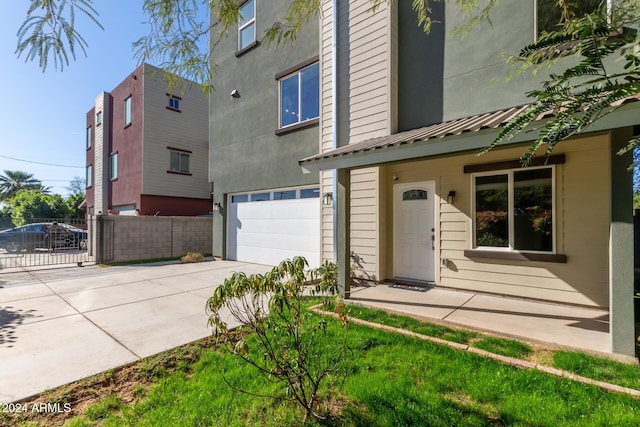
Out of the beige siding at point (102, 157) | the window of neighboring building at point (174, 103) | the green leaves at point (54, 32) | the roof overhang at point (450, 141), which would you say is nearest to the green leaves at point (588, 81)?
the roof overhang at point (450, 141)

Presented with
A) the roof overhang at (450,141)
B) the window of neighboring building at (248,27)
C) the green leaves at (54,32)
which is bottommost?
the roof overhang at (450,141)

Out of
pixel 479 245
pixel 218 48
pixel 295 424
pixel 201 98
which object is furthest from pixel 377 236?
pixel 201 98

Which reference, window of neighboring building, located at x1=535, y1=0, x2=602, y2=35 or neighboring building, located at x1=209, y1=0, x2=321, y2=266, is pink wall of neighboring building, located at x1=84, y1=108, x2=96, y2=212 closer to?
neighboring building, located at x1=209, y1=0, x2=321, y2=266

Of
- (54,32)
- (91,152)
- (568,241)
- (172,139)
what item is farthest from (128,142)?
(568,241)

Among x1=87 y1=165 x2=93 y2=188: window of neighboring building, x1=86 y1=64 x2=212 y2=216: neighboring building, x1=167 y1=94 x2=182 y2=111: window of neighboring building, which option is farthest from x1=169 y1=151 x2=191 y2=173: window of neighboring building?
x1=87 y1=165 x2=93 y2=188: window of neighboring building

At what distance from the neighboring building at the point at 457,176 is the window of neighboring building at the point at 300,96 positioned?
0.54m

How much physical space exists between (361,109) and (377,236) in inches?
120

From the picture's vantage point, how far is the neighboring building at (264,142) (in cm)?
848

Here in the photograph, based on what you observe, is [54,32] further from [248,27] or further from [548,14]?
[248,27]

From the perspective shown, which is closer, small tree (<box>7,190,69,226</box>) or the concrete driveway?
the concrete driveway

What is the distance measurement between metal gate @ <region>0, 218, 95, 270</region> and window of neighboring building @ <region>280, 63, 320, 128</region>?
8.44 m

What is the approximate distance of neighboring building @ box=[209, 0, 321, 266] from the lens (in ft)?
27.8

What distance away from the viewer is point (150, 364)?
3.33 metres

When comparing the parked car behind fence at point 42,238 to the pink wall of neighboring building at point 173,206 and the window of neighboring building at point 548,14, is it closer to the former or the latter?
the pink wall of neighboring building at point 173,206
